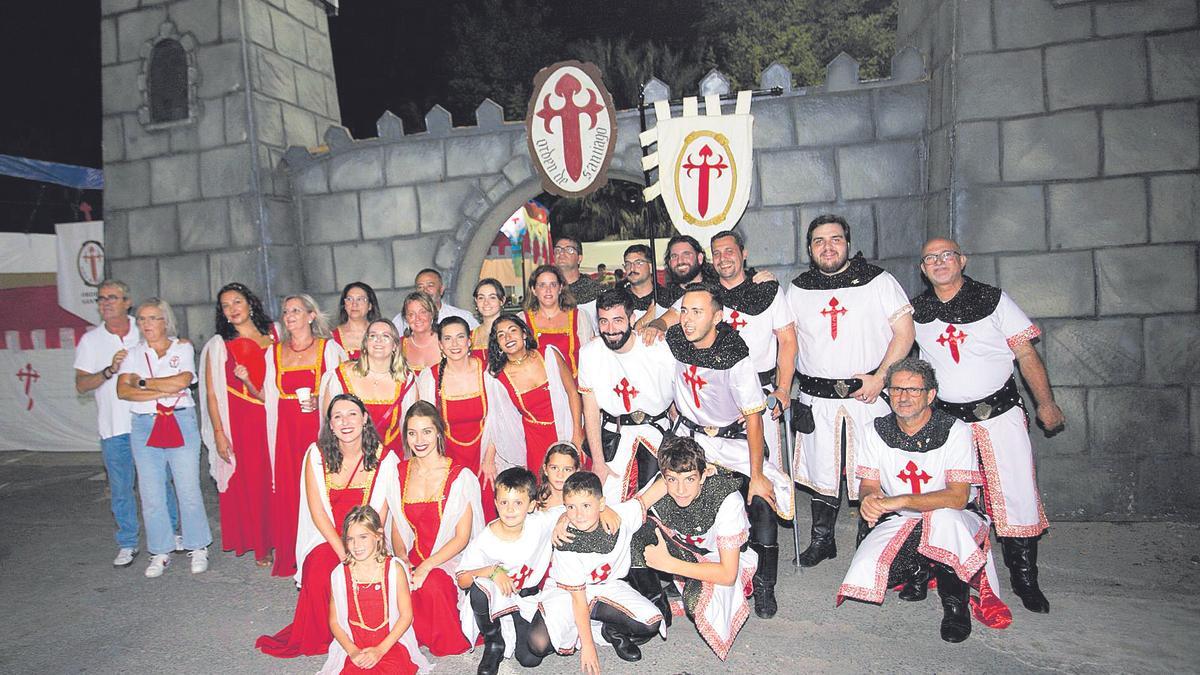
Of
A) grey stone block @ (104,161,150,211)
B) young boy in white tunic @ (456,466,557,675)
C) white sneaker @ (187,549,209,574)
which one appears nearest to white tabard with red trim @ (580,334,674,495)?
young boy in white tunic @ (456,466,557,675)

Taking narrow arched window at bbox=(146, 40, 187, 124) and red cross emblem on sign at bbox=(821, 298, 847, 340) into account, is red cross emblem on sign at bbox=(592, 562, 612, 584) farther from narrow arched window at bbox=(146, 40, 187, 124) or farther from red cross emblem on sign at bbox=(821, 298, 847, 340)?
narrow arched window at bbox=(146, 40, 187, 124)

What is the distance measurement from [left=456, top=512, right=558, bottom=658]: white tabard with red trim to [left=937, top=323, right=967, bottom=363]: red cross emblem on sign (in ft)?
6.52

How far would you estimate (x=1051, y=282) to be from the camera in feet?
14.5

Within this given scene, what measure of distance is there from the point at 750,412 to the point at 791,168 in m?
2.35

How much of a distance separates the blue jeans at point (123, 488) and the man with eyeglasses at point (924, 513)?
374 centimetres

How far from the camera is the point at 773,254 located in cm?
525

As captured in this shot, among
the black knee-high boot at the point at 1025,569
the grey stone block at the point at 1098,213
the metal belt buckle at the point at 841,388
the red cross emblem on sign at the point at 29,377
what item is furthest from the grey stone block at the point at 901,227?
the red cross emblem on sign at the point at 29,377

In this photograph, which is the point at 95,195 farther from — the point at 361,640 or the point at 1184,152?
the point at 1184,152

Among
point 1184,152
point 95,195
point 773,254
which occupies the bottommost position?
point 773,254

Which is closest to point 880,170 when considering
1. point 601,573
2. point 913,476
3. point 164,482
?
point 913,476

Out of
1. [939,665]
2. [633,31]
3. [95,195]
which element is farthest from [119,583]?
[633,31]

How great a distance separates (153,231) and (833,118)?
517 cm

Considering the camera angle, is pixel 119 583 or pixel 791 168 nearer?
pixel 119 583

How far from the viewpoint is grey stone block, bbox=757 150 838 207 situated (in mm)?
5129
